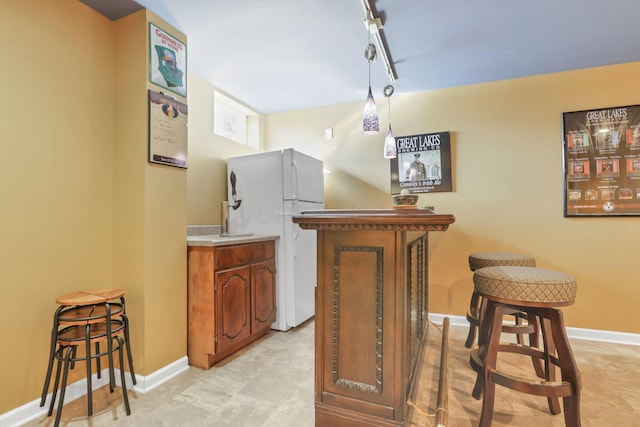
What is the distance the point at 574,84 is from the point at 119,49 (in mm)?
3783

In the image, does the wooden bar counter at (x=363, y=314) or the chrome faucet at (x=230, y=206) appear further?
the chrome faucet at (x=230, y=206)

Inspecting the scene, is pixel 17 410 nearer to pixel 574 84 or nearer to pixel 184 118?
pixel 184 118

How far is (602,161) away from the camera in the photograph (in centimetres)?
280

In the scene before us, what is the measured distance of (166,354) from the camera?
2141 millimetres

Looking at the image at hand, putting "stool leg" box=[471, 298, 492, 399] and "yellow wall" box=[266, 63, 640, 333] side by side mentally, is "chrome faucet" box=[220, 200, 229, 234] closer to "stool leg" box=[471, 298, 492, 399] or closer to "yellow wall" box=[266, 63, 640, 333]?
"yellow wall" box=[266, 63, 640, 333]

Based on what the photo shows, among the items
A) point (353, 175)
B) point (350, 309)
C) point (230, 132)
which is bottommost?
point (350, 309)

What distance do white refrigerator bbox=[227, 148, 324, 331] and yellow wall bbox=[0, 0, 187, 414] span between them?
2.84 ft

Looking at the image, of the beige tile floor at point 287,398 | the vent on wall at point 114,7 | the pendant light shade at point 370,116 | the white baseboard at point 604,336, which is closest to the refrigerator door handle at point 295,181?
the pendant light shade at point 370,116

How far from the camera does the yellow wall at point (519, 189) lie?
9.11ft

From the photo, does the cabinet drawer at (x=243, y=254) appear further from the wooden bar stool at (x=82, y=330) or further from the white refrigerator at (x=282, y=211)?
the wooden bar stool at (x=82, y=330)

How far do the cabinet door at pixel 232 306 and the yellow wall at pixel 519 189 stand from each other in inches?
68.5

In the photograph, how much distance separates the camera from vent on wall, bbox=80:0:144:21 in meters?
1.94

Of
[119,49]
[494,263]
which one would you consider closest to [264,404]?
[494,263]

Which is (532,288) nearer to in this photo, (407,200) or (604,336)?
(407,200)
